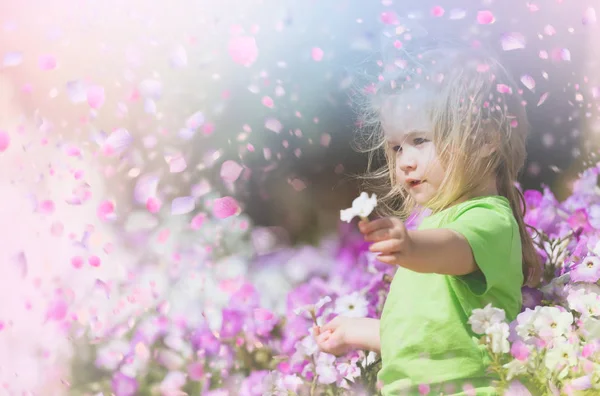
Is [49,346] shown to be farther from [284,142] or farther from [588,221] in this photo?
[588,221]

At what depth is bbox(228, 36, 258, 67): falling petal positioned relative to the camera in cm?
163

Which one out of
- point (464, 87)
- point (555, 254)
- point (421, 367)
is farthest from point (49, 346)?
point (555, 254)

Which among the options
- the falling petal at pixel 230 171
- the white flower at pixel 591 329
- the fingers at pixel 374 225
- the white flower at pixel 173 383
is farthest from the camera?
the falling petal at pixel 230 171

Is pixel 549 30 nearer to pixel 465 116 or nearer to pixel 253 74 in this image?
pixel 465 116

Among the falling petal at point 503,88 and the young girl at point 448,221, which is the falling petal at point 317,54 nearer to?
the young girl at point 448,221

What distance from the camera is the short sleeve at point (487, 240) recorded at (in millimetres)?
1186

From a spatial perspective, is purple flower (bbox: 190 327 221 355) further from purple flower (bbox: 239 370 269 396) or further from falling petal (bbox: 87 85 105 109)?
falling petal (bbox: 87 85 105 109)

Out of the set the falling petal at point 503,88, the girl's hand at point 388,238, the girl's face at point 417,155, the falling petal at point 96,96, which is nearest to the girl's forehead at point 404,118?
the girl's face at point 417,155

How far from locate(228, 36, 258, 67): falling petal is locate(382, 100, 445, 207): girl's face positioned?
1.27 feet

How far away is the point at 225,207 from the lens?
1717 mm

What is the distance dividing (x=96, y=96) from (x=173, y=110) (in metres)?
0.16

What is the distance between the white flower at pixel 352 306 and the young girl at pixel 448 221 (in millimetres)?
165

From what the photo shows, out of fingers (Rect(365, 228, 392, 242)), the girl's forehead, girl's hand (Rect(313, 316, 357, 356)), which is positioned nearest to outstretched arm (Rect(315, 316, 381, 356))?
girl's hand (Rect(313, 316, 357, 356))

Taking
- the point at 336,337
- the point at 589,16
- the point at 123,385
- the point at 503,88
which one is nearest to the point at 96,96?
the point at 123,385
